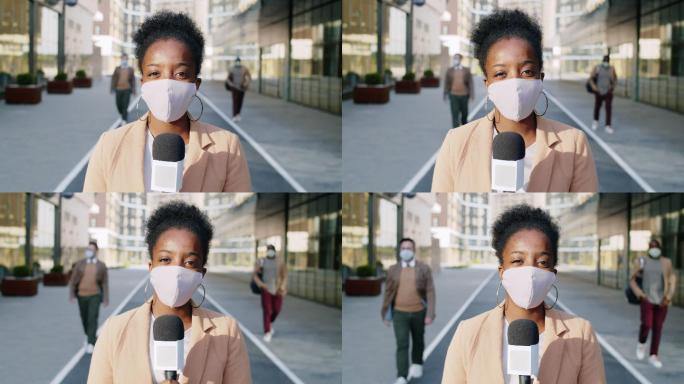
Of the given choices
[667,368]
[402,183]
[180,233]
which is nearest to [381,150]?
[402,183]

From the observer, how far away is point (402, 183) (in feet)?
36.5

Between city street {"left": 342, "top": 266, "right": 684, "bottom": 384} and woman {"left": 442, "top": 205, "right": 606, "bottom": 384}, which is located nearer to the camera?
woman {"left": 442, "top": 205, "right": 606, "bottom": 384}

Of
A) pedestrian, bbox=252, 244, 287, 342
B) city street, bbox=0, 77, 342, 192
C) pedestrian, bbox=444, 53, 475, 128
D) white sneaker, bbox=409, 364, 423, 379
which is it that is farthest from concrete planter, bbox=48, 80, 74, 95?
pedestrian, bbox=252, 244, 287, 342

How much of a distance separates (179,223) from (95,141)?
6.08m

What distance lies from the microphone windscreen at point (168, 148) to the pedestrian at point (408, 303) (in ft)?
22.1

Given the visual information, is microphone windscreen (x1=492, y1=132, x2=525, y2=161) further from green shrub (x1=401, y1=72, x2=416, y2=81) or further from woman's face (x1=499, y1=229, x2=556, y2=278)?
green shrub (x1=401, y1=72, x2=416, y2=81)

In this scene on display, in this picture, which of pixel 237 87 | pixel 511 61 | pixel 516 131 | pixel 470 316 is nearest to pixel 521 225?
pixel 516 131

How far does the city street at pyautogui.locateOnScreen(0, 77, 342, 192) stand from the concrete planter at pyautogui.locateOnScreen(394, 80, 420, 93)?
960 millimetres

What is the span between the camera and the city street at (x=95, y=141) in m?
10.6

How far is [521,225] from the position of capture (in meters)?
5.29

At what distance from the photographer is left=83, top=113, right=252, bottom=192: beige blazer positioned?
548 centimetres

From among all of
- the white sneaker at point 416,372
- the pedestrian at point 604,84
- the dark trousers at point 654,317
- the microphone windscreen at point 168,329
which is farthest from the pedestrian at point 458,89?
the microphone windscreen at point 168,329

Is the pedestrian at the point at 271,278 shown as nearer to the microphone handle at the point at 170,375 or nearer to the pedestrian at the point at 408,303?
the pedestrian at the point at 408,303

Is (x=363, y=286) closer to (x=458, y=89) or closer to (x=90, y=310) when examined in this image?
(x=90, y=310)
